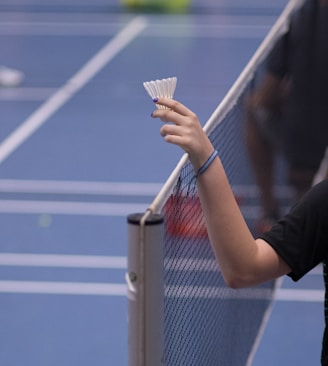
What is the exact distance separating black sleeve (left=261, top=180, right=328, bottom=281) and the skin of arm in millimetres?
35

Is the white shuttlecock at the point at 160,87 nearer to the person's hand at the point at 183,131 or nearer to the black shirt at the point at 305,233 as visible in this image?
the person's hand at the point at 183,131

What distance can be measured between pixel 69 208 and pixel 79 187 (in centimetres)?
44

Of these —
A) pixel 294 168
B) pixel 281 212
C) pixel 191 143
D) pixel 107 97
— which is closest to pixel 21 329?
pixel 281 212

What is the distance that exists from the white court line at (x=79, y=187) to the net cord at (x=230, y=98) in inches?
71.2

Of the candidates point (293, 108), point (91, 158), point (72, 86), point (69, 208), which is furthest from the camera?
point (72, 86)

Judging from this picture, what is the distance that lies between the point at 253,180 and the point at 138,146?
3.42 m

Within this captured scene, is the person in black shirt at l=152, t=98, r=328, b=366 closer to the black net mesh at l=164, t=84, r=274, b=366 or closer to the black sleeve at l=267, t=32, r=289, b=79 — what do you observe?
the black net mesh at l=164, t=84, r=274, b=366

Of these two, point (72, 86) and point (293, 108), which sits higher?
point (72, 86)

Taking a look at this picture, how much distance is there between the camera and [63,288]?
574 centimetres

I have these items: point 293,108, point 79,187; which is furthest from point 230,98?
point 79,187

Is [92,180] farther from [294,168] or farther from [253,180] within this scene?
[253,180]

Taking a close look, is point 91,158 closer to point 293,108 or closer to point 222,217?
point 293,108

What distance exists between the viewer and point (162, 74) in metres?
10.3

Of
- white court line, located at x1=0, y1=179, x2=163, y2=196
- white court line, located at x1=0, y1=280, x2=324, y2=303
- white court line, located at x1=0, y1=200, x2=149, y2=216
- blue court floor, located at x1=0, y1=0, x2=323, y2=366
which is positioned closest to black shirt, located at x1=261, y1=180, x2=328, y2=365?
blue court floor, located at x1=0, y1=0, x2=323, y2=366
